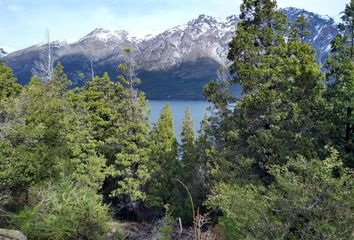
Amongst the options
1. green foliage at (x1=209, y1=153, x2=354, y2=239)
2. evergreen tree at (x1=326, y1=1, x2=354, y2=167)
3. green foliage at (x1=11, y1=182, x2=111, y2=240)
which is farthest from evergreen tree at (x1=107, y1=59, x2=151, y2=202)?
green foliage at (x1=209, y1=153, x2=354, y2=239)

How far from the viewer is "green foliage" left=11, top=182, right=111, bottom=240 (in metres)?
15.2

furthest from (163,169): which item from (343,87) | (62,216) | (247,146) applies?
(343,87)

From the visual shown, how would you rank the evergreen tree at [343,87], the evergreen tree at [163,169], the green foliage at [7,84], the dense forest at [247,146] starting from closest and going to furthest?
the dense forest at [247,146] → the evergreen tree at [343,87] → the evergreen tree at [163,169] → the green foliage at [7,84]

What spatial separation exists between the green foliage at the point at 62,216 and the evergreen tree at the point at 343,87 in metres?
10.6

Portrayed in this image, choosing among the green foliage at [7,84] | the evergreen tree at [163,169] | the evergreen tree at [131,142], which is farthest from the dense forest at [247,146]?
the evergreen tree at [163,169]

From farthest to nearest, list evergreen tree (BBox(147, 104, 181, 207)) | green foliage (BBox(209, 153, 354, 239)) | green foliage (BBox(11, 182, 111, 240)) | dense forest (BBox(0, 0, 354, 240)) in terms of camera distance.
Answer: evergreen tree (BBox(147, 104, 181, 207)) → green foliage (BBox(11, 182, 111, 240)) → dense forest (BBox(0, 0, 354, 240)) → green foliage (BBox(209, 153, 354, 239))

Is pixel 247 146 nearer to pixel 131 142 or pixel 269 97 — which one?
pixel 269 97

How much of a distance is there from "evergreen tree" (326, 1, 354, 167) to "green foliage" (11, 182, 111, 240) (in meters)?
10.6

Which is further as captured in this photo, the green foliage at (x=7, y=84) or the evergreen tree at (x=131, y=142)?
the green foliage at (x=7, y=84)

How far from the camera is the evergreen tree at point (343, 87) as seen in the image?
1652cm

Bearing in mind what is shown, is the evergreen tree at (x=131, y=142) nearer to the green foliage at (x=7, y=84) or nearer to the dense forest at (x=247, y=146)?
the dense forest at (x=247, y=146)

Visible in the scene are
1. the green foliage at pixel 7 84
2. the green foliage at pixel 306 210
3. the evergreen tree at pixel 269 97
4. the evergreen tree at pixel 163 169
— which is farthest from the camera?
the green foliage at pixel 7 84

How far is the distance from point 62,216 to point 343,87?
12246 millimetres

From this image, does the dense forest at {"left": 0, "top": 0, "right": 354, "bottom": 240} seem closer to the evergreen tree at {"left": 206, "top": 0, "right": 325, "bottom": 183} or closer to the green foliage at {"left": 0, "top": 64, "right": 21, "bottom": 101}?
the evergreen tree at {"left": 206, "top": 0, "right": 325, "bottom": 183}
